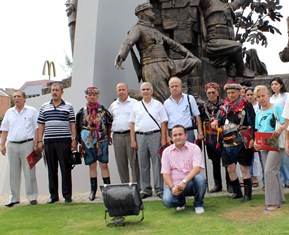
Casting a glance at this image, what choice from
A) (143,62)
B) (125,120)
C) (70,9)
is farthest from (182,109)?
(70,9)

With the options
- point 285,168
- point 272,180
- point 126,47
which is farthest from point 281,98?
point 126,47

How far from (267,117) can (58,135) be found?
3.02 meters

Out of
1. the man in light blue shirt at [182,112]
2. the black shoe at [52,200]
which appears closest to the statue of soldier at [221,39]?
the man in light blue shirt at [182,112]

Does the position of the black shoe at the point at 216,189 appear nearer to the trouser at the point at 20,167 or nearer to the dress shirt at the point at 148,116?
the dress shirt at the point at 148,116

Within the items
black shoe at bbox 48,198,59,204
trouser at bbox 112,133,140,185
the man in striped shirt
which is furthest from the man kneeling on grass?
black shoe at bbox 48,198,59,204

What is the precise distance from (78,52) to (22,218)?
405 centimetres

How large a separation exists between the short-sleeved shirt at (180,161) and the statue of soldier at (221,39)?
4376mm

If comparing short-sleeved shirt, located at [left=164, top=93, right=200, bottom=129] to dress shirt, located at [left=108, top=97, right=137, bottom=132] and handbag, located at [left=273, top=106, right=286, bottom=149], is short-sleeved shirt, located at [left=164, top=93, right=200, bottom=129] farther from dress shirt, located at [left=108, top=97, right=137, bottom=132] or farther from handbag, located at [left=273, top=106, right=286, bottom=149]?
handbag, located at [left=273, top=106, right=286, bottom=149]

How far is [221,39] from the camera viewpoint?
9.88 m

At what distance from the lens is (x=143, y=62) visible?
8539 mm

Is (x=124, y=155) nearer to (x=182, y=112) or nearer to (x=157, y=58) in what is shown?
(x=182, y=112)

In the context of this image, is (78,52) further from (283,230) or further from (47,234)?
(283,230)

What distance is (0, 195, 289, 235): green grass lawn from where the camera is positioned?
484cm

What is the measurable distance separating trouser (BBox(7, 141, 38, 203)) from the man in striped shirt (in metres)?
0.37
